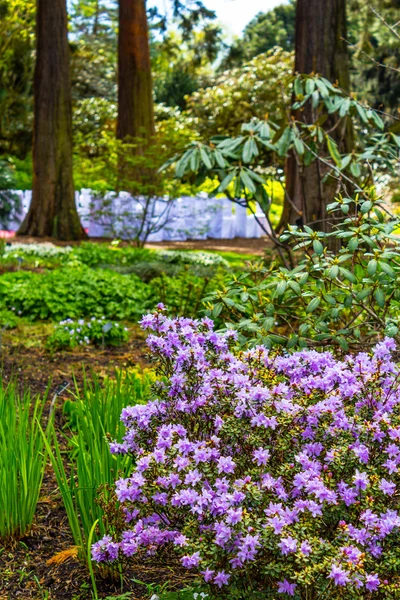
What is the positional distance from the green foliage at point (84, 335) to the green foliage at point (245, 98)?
2252 centimetres

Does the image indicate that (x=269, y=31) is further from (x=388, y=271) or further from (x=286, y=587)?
(x=286, y=587)

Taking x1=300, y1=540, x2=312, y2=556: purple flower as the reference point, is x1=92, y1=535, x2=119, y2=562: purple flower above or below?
below

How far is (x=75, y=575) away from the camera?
9.41 ft

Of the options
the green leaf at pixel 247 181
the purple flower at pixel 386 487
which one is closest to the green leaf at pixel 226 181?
the green leaf at pixel 247 181

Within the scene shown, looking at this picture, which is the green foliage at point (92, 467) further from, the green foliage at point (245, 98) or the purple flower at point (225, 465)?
the green foliage at point (245, 98)

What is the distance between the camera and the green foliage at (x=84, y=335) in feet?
21.8

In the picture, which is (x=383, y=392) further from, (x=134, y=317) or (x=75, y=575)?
(x=134, y=317)

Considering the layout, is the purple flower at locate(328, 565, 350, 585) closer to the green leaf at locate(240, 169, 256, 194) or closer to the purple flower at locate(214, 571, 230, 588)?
the purple flower at locate(214, 571, 230, 588)

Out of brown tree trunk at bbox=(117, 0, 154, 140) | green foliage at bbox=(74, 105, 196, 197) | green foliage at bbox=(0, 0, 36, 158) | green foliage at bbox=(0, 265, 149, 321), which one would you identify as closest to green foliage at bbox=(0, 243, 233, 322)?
green foliage at bbox=(0, 265, 149, 321)

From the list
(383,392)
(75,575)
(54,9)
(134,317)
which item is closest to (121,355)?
(134,317)

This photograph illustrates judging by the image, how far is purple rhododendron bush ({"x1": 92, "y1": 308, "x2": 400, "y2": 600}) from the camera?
197cm

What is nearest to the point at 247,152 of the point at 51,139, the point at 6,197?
the point at 51,139

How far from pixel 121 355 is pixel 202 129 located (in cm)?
2473

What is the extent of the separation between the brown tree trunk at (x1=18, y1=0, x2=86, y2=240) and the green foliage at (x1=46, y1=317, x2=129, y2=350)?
9.04 metres
